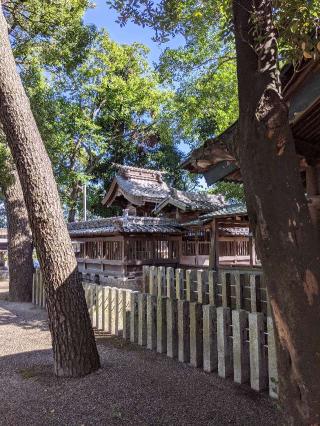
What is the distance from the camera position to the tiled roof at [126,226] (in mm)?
15721

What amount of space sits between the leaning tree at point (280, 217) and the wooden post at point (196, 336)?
291 cm

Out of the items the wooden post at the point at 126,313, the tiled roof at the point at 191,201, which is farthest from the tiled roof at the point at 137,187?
the wooden post at the point at 126,313

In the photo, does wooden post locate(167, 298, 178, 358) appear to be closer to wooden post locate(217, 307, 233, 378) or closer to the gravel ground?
the gravel ground

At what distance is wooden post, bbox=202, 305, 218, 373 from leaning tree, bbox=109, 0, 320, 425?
8.71ft

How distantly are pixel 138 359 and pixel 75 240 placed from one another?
15.2 meters

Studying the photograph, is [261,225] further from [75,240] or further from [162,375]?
[75,240]

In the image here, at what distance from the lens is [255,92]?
2.16 metres

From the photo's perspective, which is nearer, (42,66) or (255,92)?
(255,92)

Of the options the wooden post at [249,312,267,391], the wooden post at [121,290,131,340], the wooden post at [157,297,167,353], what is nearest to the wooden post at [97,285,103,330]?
the wooden post at [121,290,131,340]

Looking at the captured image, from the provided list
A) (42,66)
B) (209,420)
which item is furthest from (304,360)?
(42,66)

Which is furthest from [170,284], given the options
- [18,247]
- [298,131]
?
[18,247]

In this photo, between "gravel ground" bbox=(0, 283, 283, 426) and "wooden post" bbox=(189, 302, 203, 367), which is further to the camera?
"wooden post" bbox=(189, 302, 203, 367)

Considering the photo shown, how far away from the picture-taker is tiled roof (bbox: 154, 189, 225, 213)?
18.3 metres

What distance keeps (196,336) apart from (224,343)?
0.52 m
